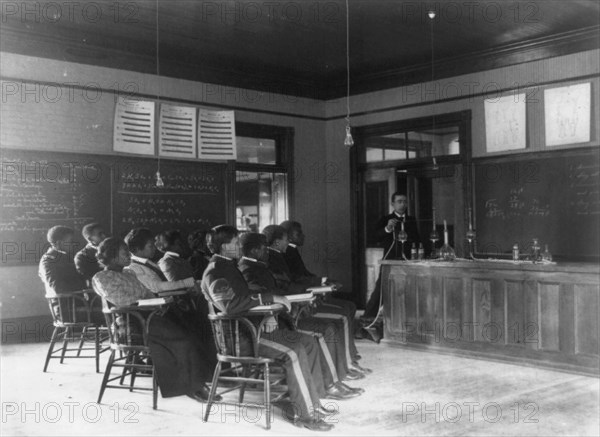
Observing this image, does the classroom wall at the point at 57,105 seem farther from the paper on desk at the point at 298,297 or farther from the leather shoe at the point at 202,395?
the paper on desk at the point at 298,297

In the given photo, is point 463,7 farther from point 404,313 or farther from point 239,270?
point 239,270

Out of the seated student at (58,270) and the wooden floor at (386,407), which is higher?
the seated student at (58,270)

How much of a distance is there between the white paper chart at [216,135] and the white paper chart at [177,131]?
0.11m

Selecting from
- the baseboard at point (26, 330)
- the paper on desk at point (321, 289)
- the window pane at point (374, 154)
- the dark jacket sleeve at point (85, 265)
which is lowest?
the baseboard at point (26, 330)

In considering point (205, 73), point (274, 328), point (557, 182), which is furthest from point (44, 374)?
point (557, 182)

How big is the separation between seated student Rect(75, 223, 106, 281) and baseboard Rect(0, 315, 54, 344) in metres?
1.15

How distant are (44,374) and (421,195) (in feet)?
17.4

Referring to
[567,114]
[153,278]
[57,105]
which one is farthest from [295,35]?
[153,278]

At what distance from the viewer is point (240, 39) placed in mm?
7293

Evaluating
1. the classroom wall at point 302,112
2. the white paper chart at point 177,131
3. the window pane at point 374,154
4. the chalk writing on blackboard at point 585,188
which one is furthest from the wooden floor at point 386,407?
the window pane at point 374,154

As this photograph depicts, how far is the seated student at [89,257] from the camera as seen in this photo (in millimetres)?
6199

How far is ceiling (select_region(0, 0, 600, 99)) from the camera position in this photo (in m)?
6.29

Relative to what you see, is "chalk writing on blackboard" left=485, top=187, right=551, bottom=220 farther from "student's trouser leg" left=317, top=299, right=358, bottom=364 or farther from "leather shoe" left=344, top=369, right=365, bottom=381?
"leather shoe" left=344, top=369, right=365, bottom=381

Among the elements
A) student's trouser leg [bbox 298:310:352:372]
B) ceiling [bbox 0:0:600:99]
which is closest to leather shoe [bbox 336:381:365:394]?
student's trouser leg [bbox 298:310:352:372]
